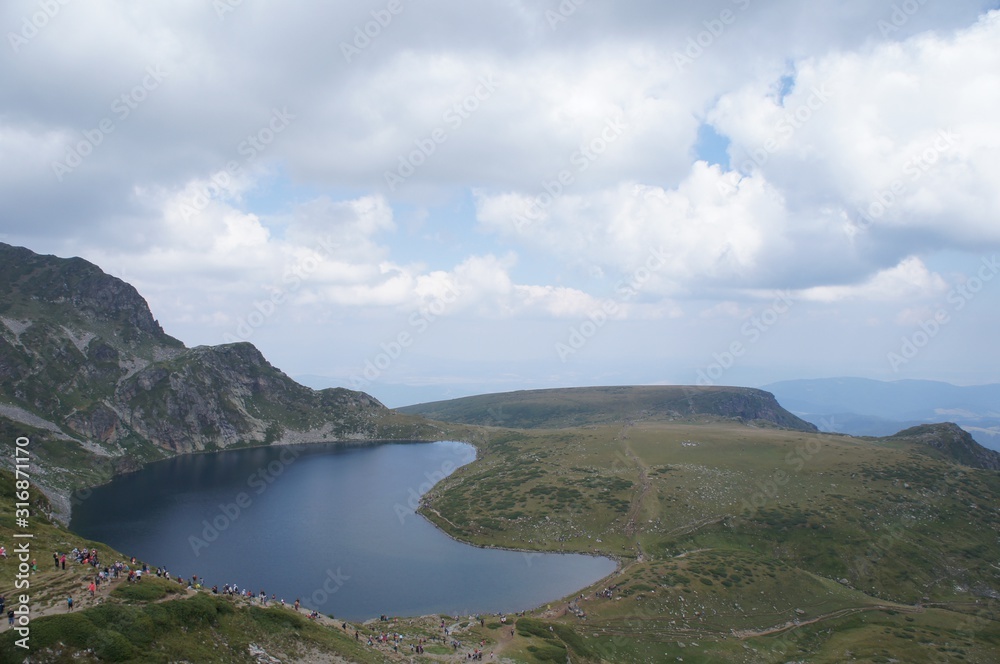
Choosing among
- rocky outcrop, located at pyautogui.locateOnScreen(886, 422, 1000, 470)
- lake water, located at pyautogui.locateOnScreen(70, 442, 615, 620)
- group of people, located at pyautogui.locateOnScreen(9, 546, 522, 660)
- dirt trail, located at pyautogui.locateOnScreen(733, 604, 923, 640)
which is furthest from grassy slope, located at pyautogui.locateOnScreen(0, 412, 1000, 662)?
rocky outcrop, located at pyautogui.locateOnScreen(886, 422, 1000, 470)

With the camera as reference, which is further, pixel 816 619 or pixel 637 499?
pixel 637 499

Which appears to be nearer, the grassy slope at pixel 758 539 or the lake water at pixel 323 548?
the grassy slope at pixel 758 539

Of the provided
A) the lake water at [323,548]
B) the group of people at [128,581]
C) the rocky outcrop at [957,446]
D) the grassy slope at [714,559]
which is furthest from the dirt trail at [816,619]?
the rocky outcrop at [957,446]

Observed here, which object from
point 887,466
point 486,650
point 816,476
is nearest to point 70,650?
point 486,650

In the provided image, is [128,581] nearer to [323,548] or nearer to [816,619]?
[323,548]

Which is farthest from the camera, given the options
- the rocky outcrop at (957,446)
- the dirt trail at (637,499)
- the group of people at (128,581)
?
the rocky outcrop at (957,446)

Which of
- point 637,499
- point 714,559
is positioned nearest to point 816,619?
point 714,559

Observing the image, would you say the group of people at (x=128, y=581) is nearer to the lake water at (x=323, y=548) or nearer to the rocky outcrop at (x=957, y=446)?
the lake water at (x=323, y=548)
